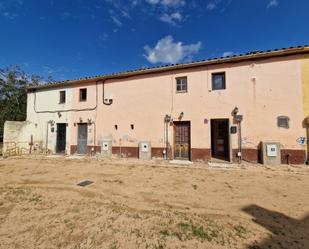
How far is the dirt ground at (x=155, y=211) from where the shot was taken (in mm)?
2654

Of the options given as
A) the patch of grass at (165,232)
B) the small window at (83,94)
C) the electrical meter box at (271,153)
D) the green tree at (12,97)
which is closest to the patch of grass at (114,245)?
the patch of grass at (165,232)

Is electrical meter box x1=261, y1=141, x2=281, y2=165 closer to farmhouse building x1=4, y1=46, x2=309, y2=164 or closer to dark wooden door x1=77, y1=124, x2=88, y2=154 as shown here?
farmhouse building x1=4, y1=46, x2=309, y2=164

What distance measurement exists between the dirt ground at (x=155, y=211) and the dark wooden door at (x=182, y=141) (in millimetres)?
3291

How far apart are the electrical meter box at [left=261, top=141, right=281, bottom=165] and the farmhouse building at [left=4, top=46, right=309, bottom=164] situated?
271 millimetres

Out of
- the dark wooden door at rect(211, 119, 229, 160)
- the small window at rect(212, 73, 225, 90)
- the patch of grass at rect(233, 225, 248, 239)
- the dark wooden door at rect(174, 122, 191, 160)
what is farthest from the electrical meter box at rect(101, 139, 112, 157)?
the patch of grass at rect(233, 225, 248, 239)

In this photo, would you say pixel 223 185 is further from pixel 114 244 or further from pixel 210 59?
pixel 210 59

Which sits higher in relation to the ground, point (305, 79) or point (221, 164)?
point (305, 79)

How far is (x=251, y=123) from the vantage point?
335 inches

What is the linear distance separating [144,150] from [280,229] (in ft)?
25.3

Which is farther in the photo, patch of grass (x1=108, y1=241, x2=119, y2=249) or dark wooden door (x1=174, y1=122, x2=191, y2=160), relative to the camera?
dark wooden door (x1=174, y1=122, x2=191, y2=160)

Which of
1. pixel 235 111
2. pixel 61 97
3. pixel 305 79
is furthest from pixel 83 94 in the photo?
pixel 305 79

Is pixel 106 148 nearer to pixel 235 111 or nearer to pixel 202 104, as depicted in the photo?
pixel 202 104

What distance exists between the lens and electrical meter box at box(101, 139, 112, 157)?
1096cm

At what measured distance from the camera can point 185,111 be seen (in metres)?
9.59
